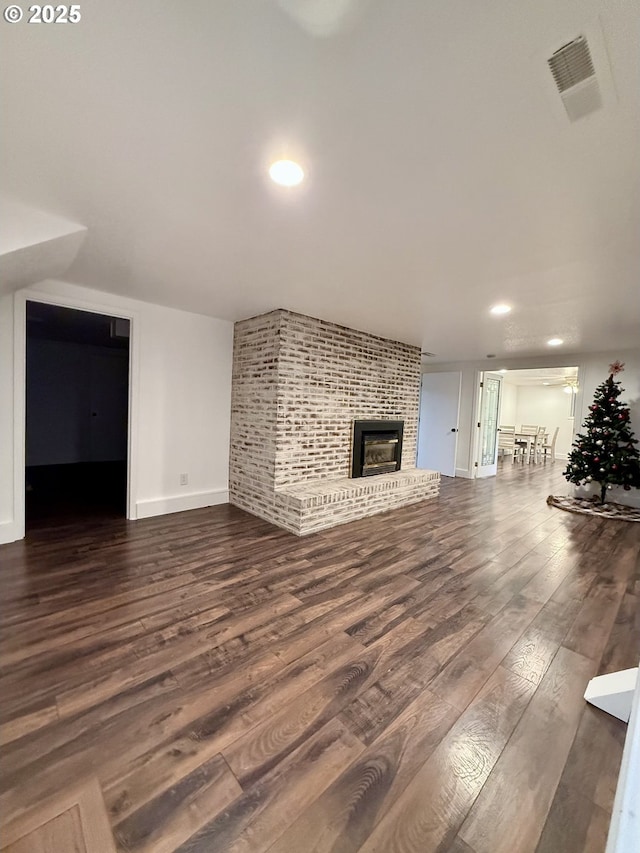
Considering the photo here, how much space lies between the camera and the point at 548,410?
36.4ft

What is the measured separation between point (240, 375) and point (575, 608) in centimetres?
389

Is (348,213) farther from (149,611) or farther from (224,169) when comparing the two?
(149,611)

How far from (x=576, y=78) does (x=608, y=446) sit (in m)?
5.32

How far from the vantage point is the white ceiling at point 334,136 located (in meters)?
0.95

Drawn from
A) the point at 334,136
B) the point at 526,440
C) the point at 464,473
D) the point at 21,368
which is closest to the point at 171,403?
the point at 21,368

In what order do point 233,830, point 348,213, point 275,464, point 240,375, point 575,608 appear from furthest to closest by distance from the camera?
point 240,375 → point 275,464 → point 575,608 → point 348,213 → point 233,830

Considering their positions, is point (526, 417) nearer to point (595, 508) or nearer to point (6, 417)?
point (595, 508)

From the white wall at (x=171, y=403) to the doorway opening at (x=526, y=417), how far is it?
5.12 m

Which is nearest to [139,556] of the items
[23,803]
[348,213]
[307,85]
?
[23,803]

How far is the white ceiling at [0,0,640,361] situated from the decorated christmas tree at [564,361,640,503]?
316 centimetres

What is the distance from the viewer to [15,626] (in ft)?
6.28

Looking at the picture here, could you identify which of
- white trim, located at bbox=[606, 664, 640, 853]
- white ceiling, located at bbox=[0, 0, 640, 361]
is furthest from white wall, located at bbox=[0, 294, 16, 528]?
white trim, located at bbox=[606, 664, 640, 853]

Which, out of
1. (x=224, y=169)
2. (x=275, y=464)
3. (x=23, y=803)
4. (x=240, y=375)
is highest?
(x=224, y=169)

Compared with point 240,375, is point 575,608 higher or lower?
lower
